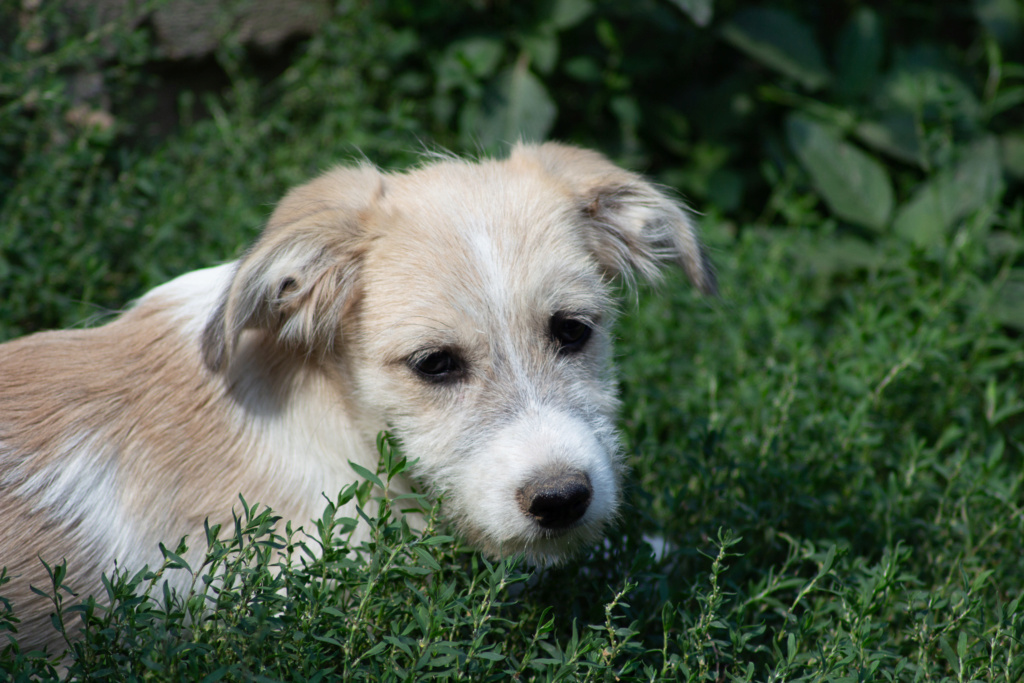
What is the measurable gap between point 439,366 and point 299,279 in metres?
0.53

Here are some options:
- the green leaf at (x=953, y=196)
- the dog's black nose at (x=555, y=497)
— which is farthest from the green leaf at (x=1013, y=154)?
the dog's black nose at (x=555, y=497)

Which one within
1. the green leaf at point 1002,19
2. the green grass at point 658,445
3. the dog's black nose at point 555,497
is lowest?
the green grass at point 658,445

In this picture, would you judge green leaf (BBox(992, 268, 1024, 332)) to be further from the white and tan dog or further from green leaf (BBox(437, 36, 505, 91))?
green leaf (BBox(437, 36, 505, 91))

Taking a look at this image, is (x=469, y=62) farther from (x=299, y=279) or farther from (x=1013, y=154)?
(x=1013, y=154)

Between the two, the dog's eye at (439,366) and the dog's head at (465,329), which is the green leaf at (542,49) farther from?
the dog's eye at (439,366)

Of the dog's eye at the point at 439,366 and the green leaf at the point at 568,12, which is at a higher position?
the green leaf at the point at 568,12

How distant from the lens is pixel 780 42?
5227 millimetres

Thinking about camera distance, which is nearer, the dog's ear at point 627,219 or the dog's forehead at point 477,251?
the dog's forehead at point 477,251

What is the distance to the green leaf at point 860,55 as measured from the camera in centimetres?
513

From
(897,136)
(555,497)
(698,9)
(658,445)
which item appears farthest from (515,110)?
Result: (555,497)

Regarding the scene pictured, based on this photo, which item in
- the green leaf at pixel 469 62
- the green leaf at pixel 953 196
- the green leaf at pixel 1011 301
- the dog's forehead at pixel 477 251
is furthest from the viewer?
the green leaf at pixel 469 62

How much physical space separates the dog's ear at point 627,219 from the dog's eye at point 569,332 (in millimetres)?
323

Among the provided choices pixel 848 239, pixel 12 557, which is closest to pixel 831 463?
pixel 848 239

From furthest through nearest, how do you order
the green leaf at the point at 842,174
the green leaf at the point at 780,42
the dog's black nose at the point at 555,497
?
the green leaf at the point at 780,42, the green leaf at the point at 842,174, the dog's black nose at the point at 555,497
